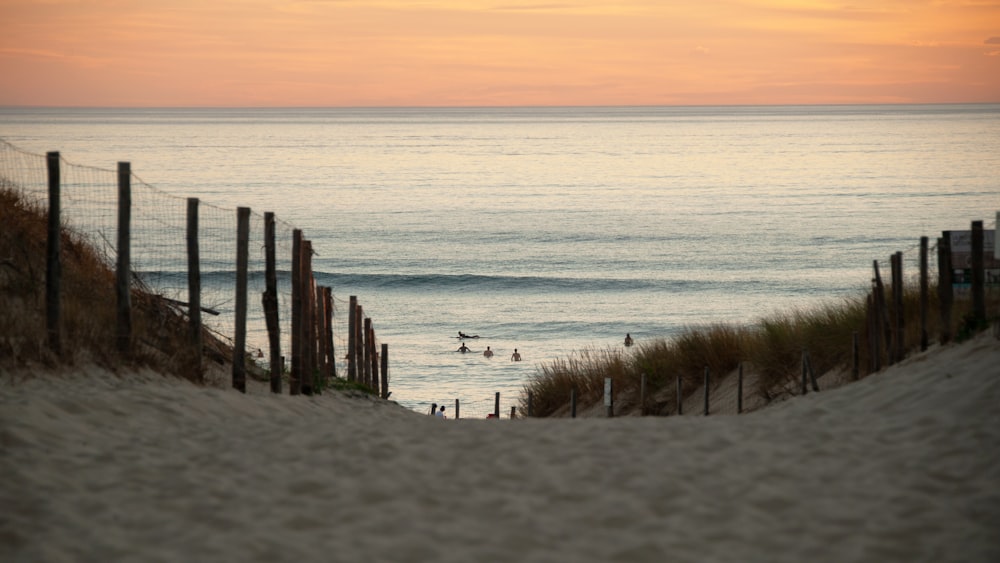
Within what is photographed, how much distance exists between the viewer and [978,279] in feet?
34.8

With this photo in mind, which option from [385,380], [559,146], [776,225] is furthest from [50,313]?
[559,146]

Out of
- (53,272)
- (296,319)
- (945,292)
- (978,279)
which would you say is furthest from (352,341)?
(978,279)

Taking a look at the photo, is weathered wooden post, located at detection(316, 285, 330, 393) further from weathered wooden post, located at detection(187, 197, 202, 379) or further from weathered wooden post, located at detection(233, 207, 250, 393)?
weathered wooden post, located at detection(187, 197, 202, 379)

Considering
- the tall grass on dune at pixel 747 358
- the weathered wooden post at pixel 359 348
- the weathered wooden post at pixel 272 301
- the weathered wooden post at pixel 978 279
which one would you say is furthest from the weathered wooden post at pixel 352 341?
the weathered wooden post at pixel 978 279

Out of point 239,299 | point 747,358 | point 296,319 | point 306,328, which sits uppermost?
point 239,299

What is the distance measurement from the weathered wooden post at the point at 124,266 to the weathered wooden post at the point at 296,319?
2083 mm

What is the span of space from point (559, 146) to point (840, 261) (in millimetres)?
99437

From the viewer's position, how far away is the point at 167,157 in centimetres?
10375

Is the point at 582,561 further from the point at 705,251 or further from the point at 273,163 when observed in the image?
the point at 273,163

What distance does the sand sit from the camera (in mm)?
5871

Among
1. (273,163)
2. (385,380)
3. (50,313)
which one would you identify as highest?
(273,163)

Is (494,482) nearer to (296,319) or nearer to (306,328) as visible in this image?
(296,319)

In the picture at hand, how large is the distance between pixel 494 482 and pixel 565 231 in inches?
1850

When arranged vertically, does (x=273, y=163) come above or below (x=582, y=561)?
above
